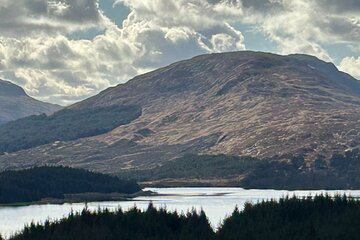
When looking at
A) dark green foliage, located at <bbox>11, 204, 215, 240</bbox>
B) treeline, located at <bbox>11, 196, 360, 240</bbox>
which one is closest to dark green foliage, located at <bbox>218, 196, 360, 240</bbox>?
treeline, located at <bbox>11, 196, 360, 240</bbox>

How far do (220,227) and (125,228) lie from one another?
50.1 feet

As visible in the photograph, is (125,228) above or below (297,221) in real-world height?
below

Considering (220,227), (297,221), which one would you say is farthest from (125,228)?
(297,221)

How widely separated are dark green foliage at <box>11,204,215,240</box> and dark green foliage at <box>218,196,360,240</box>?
476cm

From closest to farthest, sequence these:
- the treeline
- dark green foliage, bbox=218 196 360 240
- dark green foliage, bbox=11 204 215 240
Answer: dark green foliage, bbox=218 196 360 240 < the treeline < dark green foliage, bbox=11 204 215 240

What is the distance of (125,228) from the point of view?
12094 cm

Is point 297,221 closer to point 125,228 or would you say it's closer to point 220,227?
point 220,227

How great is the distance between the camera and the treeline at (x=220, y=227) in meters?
114

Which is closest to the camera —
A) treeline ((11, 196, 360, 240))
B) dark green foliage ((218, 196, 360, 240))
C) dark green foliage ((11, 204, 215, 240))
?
dark green foliage ((218, 196, 360, 240))

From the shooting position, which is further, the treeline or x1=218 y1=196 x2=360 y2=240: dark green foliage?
the treeline

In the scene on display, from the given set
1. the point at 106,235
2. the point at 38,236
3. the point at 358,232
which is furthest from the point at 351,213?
the point at 38,236

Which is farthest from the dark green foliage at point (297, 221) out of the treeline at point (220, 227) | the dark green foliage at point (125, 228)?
the dark green foliage at point (125, 228)

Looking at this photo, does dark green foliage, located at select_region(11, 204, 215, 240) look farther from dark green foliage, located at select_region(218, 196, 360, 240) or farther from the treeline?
dark green foliage, located at select_region(218, 196, 360, 240)

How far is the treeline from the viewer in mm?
114125
